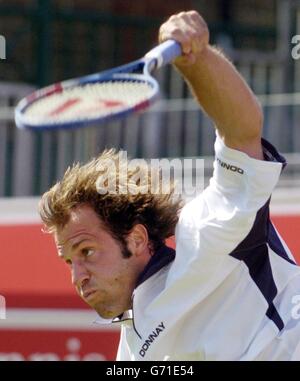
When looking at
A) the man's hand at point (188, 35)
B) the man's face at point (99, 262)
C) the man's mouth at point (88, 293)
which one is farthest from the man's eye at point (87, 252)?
the man's hand at point (188, 35)

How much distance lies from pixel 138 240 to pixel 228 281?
12.7 inches

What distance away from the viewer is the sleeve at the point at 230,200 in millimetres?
Result: 3469

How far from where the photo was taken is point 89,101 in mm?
3617

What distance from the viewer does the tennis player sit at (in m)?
3.43

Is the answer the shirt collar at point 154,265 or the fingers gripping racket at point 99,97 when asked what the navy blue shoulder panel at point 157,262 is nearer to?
the shirt collar at point 154,265

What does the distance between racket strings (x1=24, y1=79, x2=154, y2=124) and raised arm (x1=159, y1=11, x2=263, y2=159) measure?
123 mm

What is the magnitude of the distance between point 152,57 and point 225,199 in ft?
1.32
